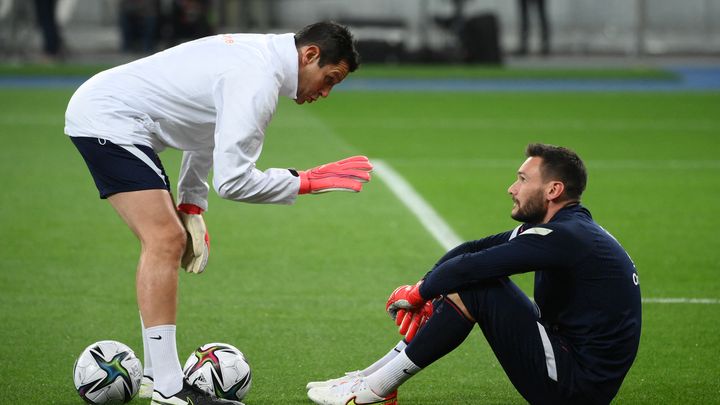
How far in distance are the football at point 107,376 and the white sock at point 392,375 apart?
1148 millimetres

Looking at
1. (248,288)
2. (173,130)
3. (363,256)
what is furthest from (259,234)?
(173,130)

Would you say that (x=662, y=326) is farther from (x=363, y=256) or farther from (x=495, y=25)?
(x=495, y=25)

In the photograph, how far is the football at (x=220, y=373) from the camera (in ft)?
18.1

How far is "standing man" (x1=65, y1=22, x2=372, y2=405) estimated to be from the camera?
17.1 feet

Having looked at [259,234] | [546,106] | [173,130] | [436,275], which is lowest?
[546,106]

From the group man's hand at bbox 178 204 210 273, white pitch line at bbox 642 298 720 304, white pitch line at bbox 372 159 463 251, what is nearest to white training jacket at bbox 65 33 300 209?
man's hand at bbox 178 204 210 273

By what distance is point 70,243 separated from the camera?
927cm

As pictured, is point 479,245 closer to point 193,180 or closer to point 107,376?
point 193,180

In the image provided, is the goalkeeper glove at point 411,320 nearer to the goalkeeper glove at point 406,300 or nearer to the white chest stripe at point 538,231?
the goalkeeper glove at point 406,300

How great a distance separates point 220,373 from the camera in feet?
18.1

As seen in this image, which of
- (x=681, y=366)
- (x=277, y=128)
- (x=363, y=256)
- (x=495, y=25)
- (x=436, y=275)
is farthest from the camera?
(x=495, y=25)

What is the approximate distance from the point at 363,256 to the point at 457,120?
8.65 metres

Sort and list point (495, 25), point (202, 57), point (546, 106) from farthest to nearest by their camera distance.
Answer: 1. point (495, 25)
2. point (546, 106)
3. point (202, 57)

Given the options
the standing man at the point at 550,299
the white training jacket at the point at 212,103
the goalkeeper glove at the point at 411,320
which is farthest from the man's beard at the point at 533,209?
the white training jacket at the point at 212,103
